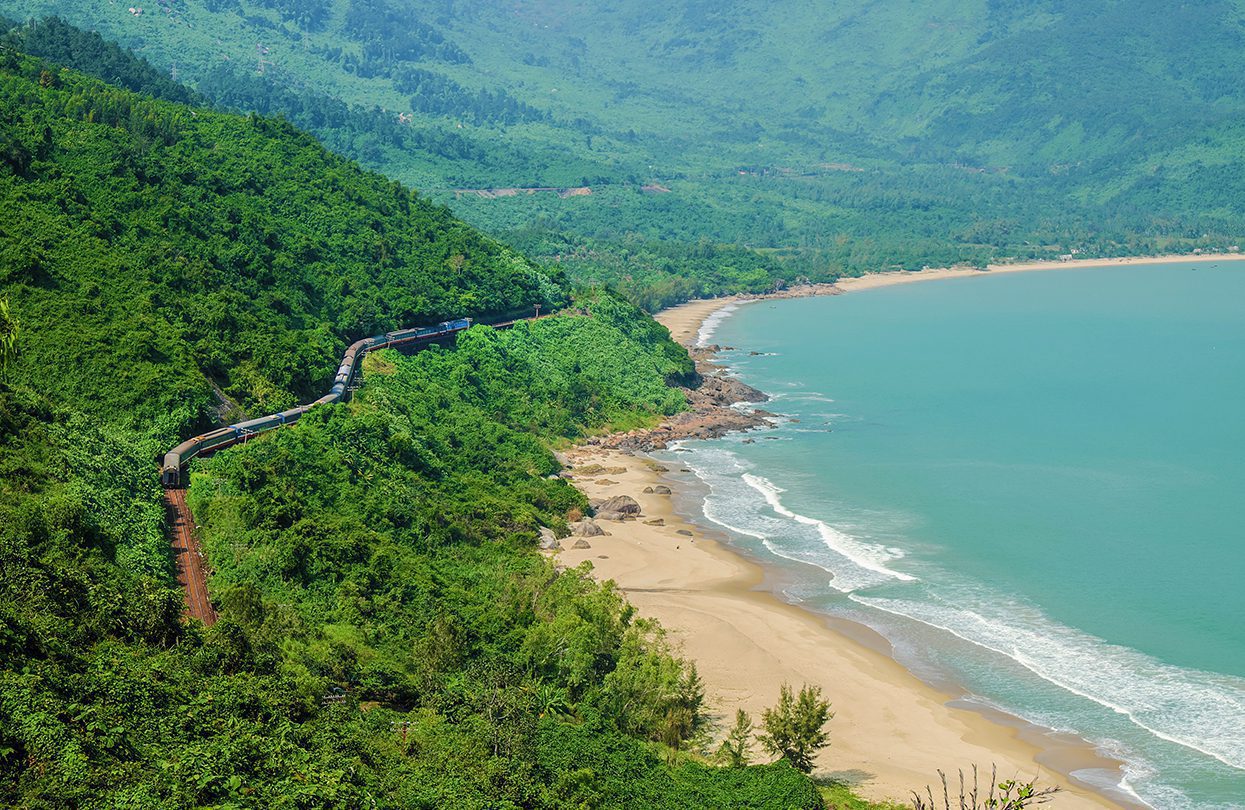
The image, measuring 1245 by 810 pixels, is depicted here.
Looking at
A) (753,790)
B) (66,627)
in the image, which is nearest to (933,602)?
(753,790)

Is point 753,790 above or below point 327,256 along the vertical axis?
below

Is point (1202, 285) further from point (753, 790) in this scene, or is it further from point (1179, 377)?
point (753, 790)

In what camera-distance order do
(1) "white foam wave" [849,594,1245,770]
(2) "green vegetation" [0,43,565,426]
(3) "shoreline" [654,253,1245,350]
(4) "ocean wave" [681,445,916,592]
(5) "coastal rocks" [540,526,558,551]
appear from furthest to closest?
1. (3) "shoreline" [654,253,1245,350]
2. (4) "ocean wave" [681,445,916,592]
3. (5) "coastal rocks" [540,526,558,551]
4. (2) "green vegetation" [0,43,565,426]
5. (1) "white foam wave" [849,594,1245,770]

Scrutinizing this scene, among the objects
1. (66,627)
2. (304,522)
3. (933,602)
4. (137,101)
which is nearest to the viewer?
(66,627)

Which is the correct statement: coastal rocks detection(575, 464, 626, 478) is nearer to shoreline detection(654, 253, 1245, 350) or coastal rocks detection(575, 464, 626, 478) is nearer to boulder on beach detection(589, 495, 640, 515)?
boulder on beach detection(589, 495, 640, 515)

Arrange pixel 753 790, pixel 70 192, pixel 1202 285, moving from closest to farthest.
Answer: pixel 753 790 → pixel 70 192 → pixel 1202 285

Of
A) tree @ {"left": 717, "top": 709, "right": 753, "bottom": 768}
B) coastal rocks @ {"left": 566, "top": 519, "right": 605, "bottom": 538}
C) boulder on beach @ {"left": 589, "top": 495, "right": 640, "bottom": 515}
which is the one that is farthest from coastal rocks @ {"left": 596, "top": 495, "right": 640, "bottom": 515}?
tree @ {"left": 717, "top": 709, "right": 753, "bottom": 768}
